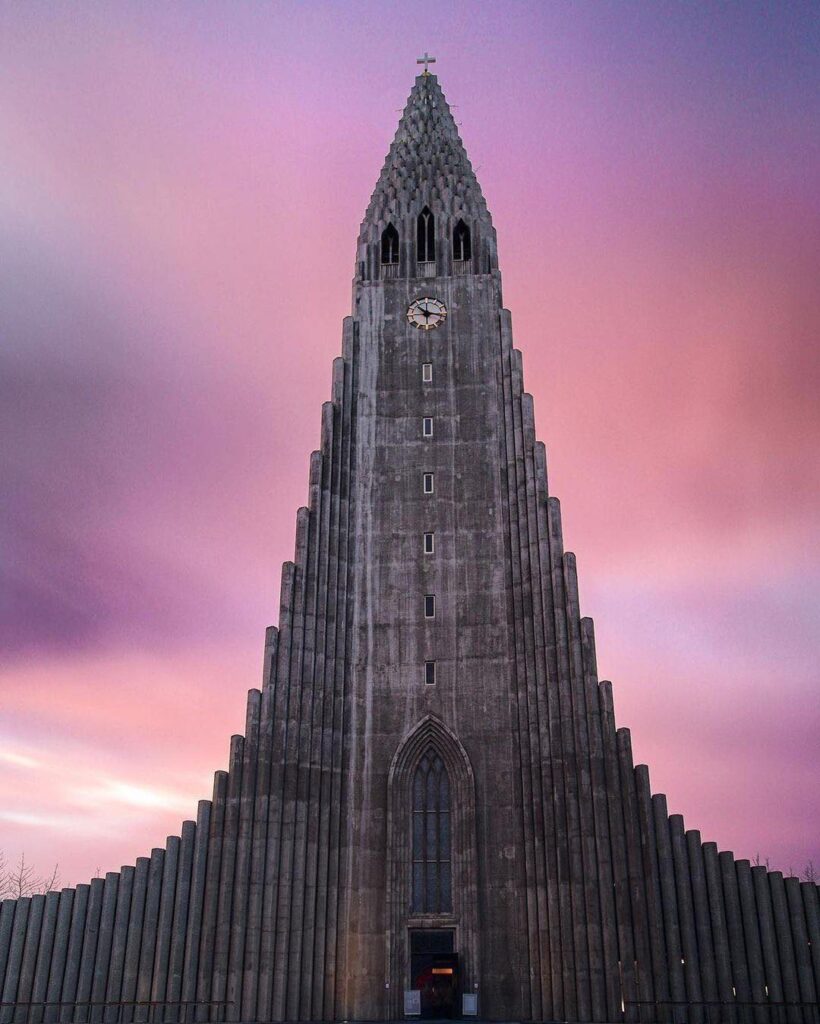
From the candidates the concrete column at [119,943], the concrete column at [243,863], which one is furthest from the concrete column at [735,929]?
the concrete column at [119,943]

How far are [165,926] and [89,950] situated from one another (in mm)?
2938

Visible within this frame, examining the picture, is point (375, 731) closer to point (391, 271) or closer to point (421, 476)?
point (421, 476)

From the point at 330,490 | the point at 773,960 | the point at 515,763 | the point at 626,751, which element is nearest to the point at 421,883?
the point at 515,763

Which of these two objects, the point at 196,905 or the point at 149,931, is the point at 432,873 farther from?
the point at 149,931

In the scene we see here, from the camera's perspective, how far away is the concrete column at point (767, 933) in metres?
34.2

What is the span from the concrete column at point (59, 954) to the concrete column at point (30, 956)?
68cm

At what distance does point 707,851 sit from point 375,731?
45.2 feet

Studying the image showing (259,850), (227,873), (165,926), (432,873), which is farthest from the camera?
(432,873)

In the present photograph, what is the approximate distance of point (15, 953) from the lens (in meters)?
35.7

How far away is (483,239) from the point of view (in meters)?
50.7

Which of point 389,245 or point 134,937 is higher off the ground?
point 389,245

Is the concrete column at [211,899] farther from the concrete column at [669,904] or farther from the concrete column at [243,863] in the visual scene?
the concrete column at [669,904]

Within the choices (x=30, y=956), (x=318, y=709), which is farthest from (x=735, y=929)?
(x=30, y=956)

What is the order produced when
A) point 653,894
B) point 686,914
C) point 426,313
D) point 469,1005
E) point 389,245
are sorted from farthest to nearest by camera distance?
point 389,245, point 426,313, point 469,1005, point 653,894, point 686,914
